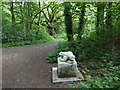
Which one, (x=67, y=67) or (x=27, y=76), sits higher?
(x=67, y=67)

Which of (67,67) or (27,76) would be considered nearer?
(67,67)

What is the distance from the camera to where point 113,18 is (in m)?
6.05

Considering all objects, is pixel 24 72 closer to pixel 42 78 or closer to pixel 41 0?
pixel 42 78

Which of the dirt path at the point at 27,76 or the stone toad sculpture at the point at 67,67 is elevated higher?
the stone toad sculpture at the point at 67,67

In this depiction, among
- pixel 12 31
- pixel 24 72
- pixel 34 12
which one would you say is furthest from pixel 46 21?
pixel 24 72

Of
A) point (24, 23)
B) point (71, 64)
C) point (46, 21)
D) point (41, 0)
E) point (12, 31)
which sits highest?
point (41, 0)

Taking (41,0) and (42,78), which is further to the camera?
(41,0)

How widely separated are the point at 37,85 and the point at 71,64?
1.42 meters

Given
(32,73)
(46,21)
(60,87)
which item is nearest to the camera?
(60,87)

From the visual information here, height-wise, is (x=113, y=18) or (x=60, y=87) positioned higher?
(x=113, y=18)

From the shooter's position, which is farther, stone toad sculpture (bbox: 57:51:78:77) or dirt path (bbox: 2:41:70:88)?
stone toad sculpture (bbox: 57:51:78:77)

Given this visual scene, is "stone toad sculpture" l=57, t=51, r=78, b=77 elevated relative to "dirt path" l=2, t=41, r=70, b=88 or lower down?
elevated

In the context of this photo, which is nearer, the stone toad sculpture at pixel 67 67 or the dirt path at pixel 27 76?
the dirt path at pixel 27 76

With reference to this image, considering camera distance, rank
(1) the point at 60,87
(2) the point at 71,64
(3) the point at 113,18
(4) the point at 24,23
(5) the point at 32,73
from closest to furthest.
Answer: (1) the point at 60,87
(2) the point at 71,64
(5) the point at 32,73
(3) the point at 113,18
(4) the point at 24,23
